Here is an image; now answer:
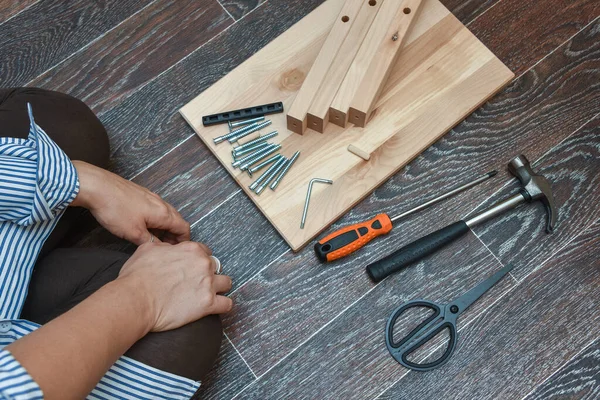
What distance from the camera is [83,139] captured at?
1.30 meters

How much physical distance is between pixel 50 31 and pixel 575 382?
60.1 inches

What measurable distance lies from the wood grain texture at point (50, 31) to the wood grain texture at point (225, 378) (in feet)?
2.88

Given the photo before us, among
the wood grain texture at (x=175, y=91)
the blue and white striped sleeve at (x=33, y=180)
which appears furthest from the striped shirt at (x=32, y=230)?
the wood grain texture at (x=175, y=91)

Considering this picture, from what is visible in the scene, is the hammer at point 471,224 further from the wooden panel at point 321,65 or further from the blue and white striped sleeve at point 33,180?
the blue and white striped sleeve at point 33,180

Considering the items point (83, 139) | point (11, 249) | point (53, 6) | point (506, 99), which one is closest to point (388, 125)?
point (506, 99)

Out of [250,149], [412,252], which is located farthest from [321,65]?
[412,252]

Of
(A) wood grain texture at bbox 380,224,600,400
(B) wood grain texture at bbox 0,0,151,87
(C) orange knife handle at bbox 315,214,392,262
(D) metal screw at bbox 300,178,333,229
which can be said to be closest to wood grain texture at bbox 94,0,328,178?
(B) wood grain texture at bbox 0,0,151,87

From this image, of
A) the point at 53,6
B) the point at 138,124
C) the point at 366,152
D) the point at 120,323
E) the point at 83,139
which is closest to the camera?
the point at 120,323

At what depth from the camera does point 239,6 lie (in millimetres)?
1609

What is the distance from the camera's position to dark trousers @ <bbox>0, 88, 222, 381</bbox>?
108cm

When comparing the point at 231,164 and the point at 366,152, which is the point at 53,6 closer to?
the point at 231,164

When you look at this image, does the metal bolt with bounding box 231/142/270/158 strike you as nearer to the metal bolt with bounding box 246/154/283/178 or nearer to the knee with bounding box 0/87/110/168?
the metal bolt with bounding box 246/154/283/178

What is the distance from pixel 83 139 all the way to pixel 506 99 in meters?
1.00

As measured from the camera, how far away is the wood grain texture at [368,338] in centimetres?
130
